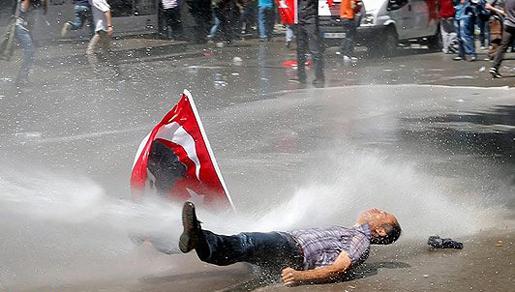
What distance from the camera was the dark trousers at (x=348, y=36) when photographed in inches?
730

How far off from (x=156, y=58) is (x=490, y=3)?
6.98 m

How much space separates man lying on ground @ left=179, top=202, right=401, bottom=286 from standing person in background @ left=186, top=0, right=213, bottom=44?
18.1 m

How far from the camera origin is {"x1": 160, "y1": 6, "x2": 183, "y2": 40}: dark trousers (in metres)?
23.0

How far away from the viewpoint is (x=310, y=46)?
Result: 49.0 feet

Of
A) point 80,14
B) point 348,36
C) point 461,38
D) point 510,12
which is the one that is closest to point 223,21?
point 80,14

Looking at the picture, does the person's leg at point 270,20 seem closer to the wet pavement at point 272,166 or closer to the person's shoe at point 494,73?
the wet pavement at point 272,166

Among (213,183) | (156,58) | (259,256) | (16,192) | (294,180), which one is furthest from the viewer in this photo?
(156,58)

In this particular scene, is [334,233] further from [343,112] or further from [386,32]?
[386,32]

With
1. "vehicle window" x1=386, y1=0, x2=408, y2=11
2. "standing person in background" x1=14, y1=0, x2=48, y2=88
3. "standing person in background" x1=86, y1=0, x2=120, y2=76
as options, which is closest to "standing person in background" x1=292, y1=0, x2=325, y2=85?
"standing person in background" x1=86, y1=0, x2=120, y2=76

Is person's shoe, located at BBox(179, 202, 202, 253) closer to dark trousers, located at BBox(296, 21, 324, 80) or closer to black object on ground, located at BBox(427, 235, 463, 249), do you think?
black object on ground, located at BBox(427, 235, 463, 249)

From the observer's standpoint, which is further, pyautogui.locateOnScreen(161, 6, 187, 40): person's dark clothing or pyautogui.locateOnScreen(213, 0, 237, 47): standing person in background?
pyautogui.locateOnScreen(161, 6, 187, 40): person's dark clothing

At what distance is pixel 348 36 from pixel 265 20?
4.76 meters

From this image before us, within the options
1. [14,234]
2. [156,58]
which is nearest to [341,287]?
[14,234]

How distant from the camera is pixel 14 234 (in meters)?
6.42
